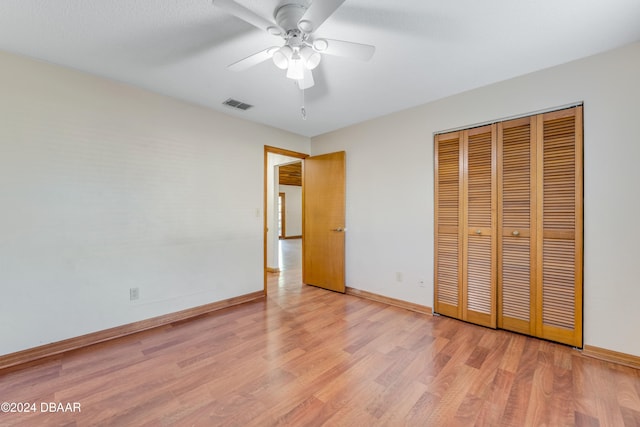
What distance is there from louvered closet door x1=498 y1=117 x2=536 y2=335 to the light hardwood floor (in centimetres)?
26

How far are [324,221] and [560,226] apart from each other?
2746mm

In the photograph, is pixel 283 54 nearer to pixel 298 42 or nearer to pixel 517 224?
pixel 298 42

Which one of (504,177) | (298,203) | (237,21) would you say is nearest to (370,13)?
(237,21)

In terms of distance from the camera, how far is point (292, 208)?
A: 1168 centimetres

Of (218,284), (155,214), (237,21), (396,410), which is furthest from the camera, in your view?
(218,284)

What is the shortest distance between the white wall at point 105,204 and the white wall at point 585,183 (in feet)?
5.61

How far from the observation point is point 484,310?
2.73m

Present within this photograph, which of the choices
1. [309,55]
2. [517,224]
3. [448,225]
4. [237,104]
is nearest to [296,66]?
[309,55]

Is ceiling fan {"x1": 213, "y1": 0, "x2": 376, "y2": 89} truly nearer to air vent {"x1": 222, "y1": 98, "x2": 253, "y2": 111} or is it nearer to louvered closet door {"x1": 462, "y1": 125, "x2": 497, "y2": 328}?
air vent {"x1": 222, "y1": 98, "x2": 253, "y2": 111}

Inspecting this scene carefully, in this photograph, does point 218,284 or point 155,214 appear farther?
point 218,284

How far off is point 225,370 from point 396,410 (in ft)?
4.04

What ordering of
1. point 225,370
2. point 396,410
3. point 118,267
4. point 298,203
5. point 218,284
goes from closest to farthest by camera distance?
point 396,410 → point 225,370 → point 118,267 → point 218,284 → point 298,203

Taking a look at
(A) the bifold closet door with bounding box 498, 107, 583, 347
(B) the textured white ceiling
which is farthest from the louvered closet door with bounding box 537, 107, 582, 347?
(B) the textured white ceiling

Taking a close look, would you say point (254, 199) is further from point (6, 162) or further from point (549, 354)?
point (549, 354)
